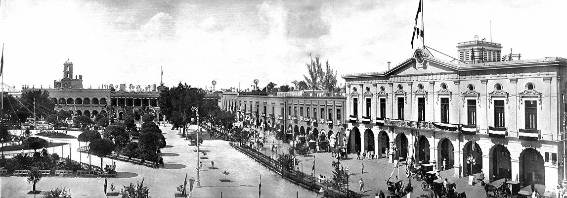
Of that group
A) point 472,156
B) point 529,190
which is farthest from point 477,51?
point 529,190

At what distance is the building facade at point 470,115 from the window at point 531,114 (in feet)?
0.19

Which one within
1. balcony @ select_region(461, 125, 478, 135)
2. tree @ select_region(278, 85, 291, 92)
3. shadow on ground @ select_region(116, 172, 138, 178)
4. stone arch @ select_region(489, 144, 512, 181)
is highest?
tree @ select_region(278, 85, 291, 92)

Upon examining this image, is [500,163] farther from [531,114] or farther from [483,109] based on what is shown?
[531,114]

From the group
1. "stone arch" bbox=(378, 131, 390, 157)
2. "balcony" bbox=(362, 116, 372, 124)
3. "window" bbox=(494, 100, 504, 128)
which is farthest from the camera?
"balcony" bbox=(362, 116, 372, 124)

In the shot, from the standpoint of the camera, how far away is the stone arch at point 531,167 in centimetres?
2750

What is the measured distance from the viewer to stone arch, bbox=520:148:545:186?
27.5 metres

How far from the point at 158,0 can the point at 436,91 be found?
71.1 feet

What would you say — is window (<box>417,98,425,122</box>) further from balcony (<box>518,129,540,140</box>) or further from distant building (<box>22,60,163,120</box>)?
distant building (<box>22,60,163,120</box>)

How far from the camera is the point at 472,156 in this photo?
3156 centimetres

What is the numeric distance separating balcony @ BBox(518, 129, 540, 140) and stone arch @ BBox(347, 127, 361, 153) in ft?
60.8

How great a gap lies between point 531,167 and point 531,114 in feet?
11.0

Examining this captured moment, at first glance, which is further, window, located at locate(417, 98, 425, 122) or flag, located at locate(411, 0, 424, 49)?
window, located at locate(417, 98, 425, 122)

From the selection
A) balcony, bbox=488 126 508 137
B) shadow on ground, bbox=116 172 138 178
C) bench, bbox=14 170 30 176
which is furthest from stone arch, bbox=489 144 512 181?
bench, bbox=14 170 30 176

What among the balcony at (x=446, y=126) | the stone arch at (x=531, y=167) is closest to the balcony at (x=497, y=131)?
the stone arch at (x=531, y=167)
